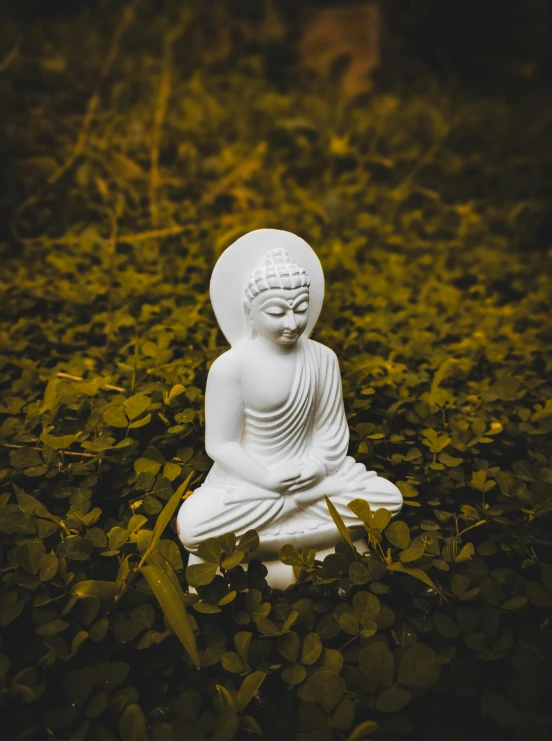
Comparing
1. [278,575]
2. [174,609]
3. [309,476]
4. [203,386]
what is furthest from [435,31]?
[174,609]

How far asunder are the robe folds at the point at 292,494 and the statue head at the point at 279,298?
0.16 meters

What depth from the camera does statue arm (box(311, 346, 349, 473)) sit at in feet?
6.52

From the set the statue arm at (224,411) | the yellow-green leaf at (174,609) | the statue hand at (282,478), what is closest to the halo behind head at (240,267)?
the statue arm at (224,411)

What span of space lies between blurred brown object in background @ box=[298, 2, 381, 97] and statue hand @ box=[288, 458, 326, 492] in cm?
562

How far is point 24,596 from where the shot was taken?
143cm

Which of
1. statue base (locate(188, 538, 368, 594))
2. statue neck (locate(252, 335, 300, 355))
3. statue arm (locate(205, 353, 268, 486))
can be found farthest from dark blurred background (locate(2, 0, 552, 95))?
statue base (locate(188, 538, 368, 594))

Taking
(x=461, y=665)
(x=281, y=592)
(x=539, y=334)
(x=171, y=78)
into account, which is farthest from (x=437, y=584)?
(x=171, y=78)

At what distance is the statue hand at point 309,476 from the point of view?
182 centimetres

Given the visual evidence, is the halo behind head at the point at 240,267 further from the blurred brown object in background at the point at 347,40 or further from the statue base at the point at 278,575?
the blurred brown object in background at the point at 347,40

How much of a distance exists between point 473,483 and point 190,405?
1.10m

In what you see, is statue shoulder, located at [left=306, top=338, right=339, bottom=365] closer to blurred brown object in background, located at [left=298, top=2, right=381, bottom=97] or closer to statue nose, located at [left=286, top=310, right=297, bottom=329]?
statue nose, located at [left=286, top=310, right=297, bottom=329]

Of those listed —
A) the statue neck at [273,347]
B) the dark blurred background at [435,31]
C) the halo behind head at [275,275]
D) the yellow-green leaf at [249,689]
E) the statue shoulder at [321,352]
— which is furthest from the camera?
the dark blurred background at [435,31]

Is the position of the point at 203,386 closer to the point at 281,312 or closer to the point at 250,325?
the point at 250,325

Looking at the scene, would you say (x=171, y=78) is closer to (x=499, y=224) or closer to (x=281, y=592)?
(x=499, y=224)
